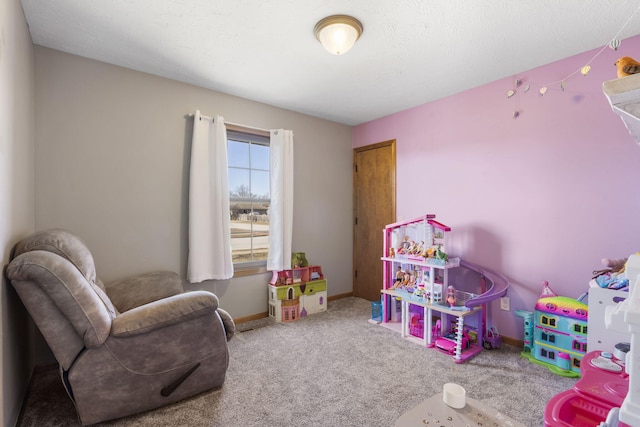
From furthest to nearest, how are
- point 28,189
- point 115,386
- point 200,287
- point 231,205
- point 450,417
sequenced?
point 231,205
point 200,287
point 28,189
point 115,386
point 450,417

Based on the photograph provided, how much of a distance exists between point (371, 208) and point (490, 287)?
171 centimetres

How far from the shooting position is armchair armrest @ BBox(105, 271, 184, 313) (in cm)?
228

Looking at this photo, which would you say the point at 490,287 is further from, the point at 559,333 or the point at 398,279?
the point at 398,279

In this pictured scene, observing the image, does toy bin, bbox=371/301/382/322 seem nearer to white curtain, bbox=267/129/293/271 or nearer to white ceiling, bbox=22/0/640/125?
white curtain, bbox=267/129/293/271

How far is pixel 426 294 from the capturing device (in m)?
2.73

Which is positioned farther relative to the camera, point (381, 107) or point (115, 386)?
point (381, 107)

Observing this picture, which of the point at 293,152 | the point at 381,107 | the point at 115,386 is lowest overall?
the point at 115,386

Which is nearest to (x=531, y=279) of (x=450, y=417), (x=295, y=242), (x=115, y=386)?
(x=450, y=417)

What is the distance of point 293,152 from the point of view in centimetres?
357

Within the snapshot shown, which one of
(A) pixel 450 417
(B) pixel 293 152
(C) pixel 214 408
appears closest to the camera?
(A) pixel 450 417

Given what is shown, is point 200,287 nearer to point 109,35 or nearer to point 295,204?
point 295,204

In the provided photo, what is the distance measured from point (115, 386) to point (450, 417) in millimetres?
1681

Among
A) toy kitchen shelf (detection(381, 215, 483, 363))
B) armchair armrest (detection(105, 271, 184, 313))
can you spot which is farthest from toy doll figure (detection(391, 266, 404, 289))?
armchair armrest (detection(105, 271, 184, 313))

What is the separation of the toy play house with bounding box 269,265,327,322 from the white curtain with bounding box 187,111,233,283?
576mm
